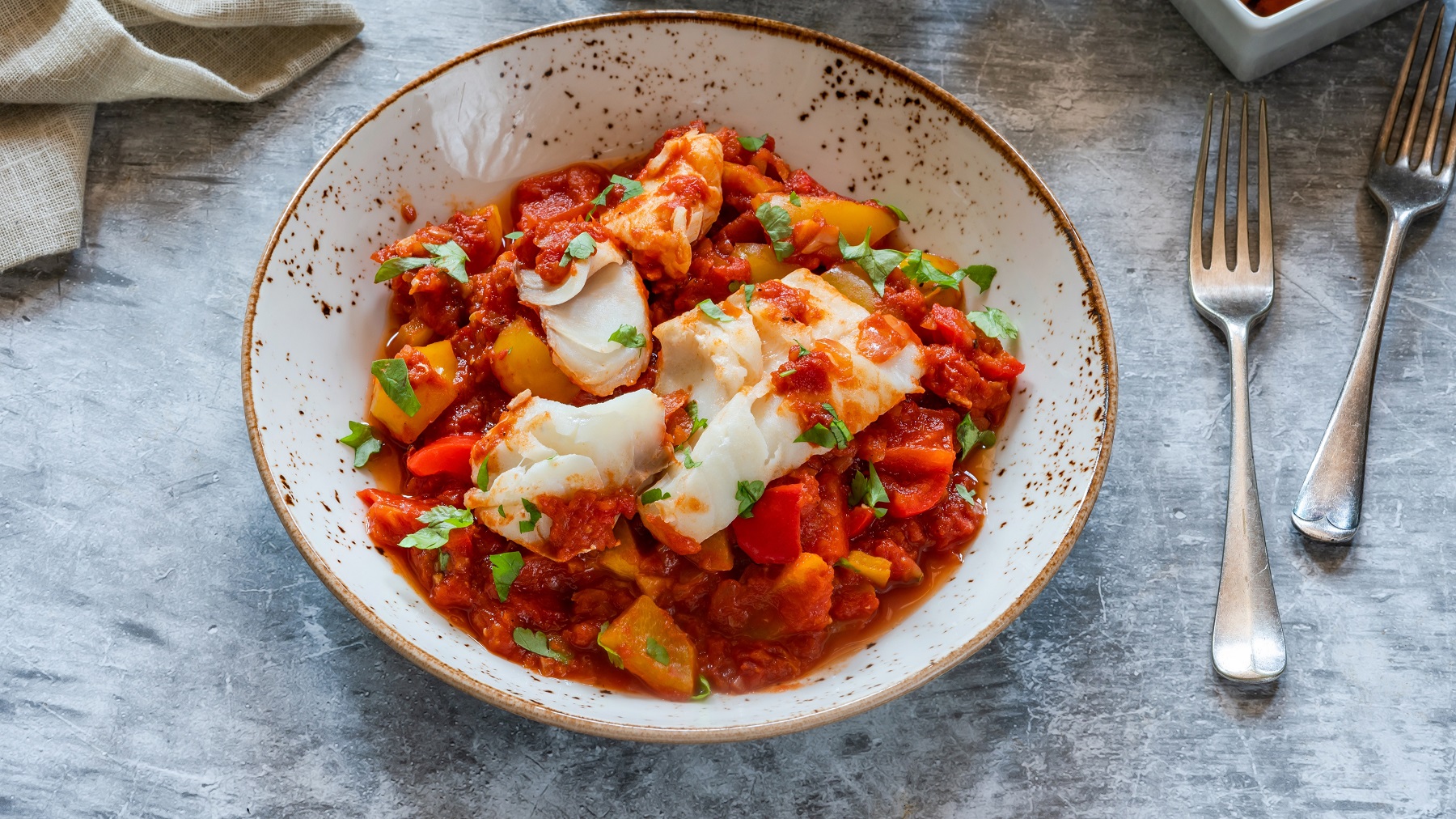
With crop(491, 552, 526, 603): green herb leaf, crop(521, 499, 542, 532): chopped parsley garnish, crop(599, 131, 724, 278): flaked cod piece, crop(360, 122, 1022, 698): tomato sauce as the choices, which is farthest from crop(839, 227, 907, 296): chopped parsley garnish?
crop(491, 552, 526, 603): green herb leaf

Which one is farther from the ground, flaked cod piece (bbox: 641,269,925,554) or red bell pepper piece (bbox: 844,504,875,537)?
flaked cod piece (bbox: 641,269,925,554)

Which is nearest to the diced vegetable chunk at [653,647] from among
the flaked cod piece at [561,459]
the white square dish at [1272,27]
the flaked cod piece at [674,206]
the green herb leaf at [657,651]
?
the green herb leaf at [657,651]

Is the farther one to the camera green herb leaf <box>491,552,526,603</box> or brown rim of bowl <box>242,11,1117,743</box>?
green herb leaf <box>491,552,526,603</box>

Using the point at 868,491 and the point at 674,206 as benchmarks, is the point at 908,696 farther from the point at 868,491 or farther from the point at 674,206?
the point at 674,206

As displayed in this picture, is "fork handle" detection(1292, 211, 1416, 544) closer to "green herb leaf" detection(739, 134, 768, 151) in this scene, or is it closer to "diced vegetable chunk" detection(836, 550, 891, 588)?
"diced vegetable chunk" detection(836, 550, 891, 588)

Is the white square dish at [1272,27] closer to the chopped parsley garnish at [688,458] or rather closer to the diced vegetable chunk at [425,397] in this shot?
the chopped parsley garnish at [688,458]

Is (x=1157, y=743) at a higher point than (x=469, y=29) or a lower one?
lower

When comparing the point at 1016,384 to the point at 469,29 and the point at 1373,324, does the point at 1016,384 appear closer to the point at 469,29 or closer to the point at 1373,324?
the point at 1373,324

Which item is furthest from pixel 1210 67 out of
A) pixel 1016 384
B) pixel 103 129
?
pixel 103 129
